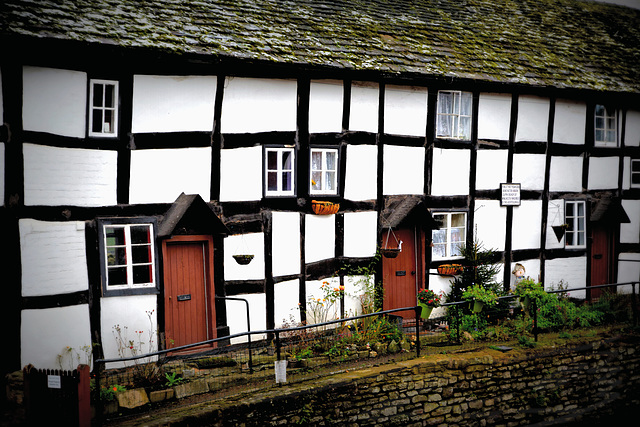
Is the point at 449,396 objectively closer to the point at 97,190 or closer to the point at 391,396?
the point at 391,396

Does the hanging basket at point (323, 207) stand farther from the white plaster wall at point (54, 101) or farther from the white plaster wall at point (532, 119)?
the white plaster wall at point (532, 119)

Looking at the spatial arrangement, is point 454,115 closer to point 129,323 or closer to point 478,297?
point 478,297

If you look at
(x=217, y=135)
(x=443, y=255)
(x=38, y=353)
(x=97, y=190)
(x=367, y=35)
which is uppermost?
(x=367, y=35)

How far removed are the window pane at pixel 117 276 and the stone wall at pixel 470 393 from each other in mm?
2985

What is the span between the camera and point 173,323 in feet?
34.3

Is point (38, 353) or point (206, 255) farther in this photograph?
point (206, 255)

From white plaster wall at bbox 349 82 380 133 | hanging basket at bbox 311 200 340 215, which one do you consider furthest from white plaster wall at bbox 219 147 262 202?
white plaster wall at bbox 349 82 380 133

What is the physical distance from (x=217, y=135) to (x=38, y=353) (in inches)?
192

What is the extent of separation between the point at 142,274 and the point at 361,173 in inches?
202

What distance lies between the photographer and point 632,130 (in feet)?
52.7

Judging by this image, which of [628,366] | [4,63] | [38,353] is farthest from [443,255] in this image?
[4,63]

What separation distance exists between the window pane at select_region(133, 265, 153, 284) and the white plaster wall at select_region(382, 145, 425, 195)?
5446 mm

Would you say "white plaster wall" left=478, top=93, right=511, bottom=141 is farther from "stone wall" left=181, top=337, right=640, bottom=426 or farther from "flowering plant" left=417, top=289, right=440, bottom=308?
"stone wall" left=181, top=337, right=640, bottom=426

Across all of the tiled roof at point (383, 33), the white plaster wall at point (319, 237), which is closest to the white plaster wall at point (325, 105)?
the tiled roof at point (383, 33)
